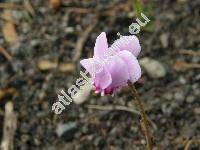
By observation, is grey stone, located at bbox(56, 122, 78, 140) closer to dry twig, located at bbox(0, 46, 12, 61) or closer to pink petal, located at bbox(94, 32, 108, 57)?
dry twig, located at bbox(0, 46, 12, 61)

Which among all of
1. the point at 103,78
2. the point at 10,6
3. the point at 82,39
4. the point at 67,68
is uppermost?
the point at 10,6

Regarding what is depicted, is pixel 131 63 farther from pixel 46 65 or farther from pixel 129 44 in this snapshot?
pixel 46 65

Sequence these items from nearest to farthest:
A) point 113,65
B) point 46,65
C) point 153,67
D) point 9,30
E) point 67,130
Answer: point 113,65 → point 67,130 → point 153,67 → point 46,65 → point 9,30

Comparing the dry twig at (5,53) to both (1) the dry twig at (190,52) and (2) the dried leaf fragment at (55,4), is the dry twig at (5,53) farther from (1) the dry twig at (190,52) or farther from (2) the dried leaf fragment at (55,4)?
(1) the dry twig at (190,52)

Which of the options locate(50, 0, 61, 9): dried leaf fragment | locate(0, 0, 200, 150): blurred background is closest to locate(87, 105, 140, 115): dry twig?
locate(0, 0, 200, 150): blurred background

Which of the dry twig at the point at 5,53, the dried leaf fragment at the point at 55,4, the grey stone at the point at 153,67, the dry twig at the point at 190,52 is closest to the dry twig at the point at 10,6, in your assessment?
the dried leaf fragment at the point at 55,4

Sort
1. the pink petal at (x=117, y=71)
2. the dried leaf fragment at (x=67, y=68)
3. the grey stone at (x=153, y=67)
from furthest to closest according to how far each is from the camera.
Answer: the dried leaf fragment at (x=67, y=68)
the grey stone at (x=153, y=67)
the pink petal at (x=117, y=71)

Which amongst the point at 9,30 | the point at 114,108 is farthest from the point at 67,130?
the point at 9,30
